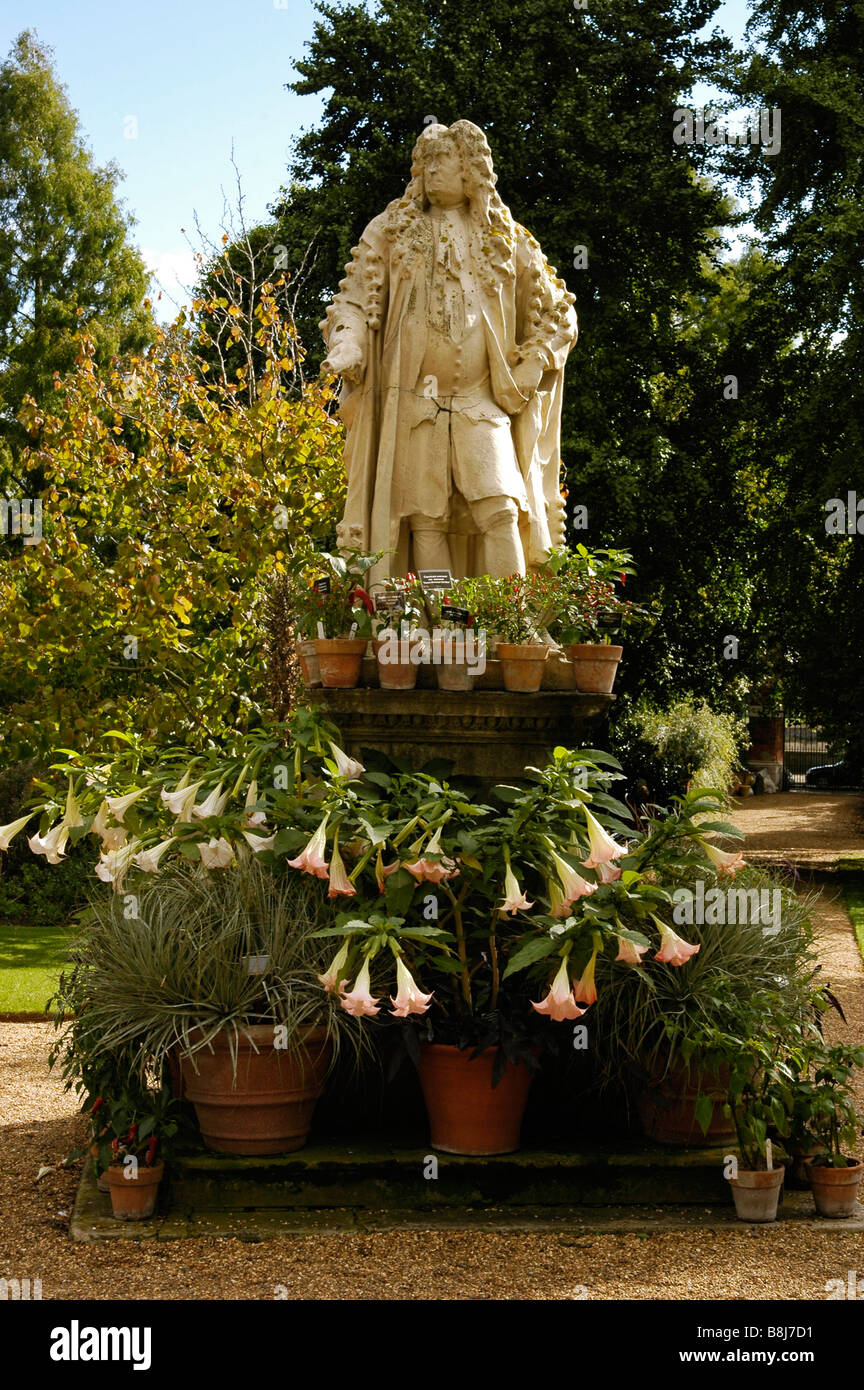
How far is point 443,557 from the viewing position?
21.4ft

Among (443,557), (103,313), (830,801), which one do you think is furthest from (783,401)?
(830,801)

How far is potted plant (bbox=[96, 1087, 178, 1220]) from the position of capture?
14.8ft

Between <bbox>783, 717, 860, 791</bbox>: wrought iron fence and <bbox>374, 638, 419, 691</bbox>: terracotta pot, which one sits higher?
<bbox>374, 638, 419, 691</bbox>: terracotta pot

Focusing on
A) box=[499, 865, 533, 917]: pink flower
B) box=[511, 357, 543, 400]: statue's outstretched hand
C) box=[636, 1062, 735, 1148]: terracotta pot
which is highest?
box=[511, 357, 543, 400]: statue's outstretched hand

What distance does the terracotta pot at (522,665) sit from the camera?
17.7ft

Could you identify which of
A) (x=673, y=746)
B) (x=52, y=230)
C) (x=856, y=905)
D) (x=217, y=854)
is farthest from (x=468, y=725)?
(x=52, y=230)

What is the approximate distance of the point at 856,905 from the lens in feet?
46.8

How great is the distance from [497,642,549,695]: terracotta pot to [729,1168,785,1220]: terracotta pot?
1.92 meters

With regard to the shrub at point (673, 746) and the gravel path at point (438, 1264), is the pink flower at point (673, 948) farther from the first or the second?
the shrub at point (673, 746)

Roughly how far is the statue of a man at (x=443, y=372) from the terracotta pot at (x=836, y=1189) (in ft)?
9.48

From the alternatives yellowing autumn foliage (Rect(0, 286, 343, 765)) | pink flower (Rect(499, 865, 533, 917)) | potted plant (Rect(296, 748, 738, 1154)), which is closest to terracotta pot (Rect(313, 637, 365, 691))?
potted plant (Rect(296, 748, 738, 1154))

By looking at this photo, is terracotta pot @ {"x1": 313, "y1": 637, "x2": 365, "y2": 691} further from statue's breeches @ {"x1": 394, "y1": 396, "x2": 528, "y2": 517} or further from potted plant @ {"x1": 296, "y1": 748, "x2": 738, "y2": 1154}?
statue's breeches @ {"x1": 394, "y1": 396, "x2": 528, "y2": 517}

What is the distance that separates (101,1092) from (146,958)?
1.67 feet

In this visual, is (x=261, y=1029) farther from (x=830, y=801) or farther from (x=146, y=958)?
(x=830, y=801)
